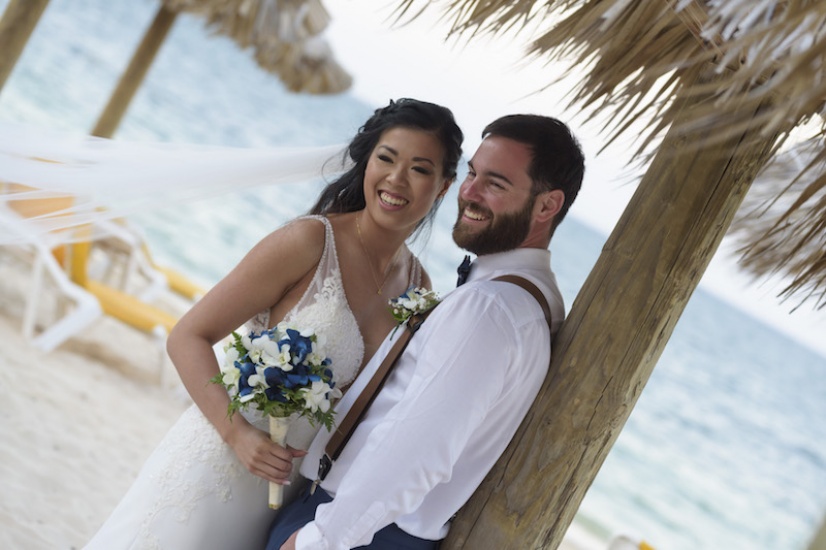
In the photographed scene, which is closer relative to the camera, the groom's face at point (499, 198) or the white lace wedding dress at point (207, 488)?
the groom's face at point (499, 198)

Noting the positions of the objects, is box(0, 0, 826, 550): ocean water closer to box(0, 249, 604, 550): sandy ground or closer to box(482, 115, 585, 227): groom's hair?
box(482, 115, 585, 227): groom's hair

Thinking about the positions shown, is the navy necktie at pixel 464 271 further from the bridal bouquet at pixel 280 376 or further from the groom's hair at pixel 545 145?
the bridal bouquet at pixel 280 376

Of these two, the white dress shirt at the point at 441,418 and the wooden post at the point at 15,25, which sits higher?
the wooden post at the point at 15,25

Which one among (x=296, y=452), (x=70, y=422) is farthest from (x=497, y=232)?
(x=70, y=422)

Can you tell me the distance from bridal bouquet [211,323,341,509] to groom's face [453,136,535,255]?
1.86ft

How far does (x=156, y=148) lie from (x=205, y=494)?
1822 mm

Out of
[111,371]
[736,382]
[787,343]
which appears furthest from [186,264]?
[787,343]

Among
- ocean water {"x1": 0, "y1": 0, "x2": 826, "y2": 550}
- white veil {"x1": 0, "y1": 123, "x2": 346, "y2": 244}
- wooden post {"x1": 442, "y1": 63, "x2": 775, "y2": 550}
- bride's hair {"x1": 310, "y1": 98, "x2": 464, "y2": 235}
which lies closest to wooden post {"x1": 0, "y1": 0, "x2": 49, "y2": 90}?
white veil {"x1": 0, "y1": 123, "x2": 346, "y2": 244}

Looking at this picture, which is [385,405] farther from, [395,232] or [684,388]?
[684,388]

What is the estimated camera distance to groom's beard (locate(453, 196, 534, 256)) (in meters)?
2.82

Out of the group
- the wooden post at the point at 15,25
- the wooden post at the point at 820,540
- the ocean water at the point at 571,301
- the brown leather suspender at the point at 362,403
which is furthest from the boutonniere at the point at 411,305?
the wooden post at the point at 15,25

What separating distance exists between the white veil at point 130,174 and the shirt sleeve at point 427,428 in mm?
1434

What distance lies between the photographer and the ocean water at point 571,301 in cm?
2195

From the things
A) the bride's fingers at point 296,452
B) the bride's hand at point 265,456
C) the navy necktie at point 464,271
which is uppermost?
the navy necktie at point 464,271
